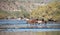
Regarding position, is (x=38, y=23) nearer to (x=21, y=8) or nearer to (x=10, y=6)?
(x=21, y=8)

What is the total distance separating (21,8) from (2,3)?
1.83 feet

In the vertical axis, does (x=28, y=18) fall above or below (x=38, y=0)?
below

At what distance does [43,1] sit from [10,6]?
3.12ft

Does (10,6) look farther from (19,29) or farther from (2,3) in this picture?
(19,29)

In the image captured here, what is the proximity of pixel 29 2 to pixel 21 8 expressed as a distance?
11.3 inches

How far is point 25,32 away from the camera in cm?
318

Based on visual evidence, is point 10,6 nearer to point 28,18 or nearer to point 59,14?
point 28,18

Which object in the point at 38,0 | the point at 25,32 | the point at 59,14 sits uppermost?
the point at 38,0

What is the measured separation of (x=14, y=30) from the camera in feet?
10.5

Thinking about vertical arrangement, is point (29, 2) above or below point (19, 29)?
above

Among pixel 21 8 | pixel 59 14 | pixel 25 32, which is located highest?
pixel 21 8

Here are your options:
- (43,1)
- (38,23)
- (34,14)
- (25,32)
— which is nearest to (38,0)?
(43,1)

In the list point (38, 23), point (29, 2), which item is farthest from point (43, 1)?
point (38, 23)

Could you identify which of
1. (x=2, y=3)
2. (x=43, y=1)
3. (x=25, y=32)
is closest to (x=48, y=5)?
(x=43, y=1)
